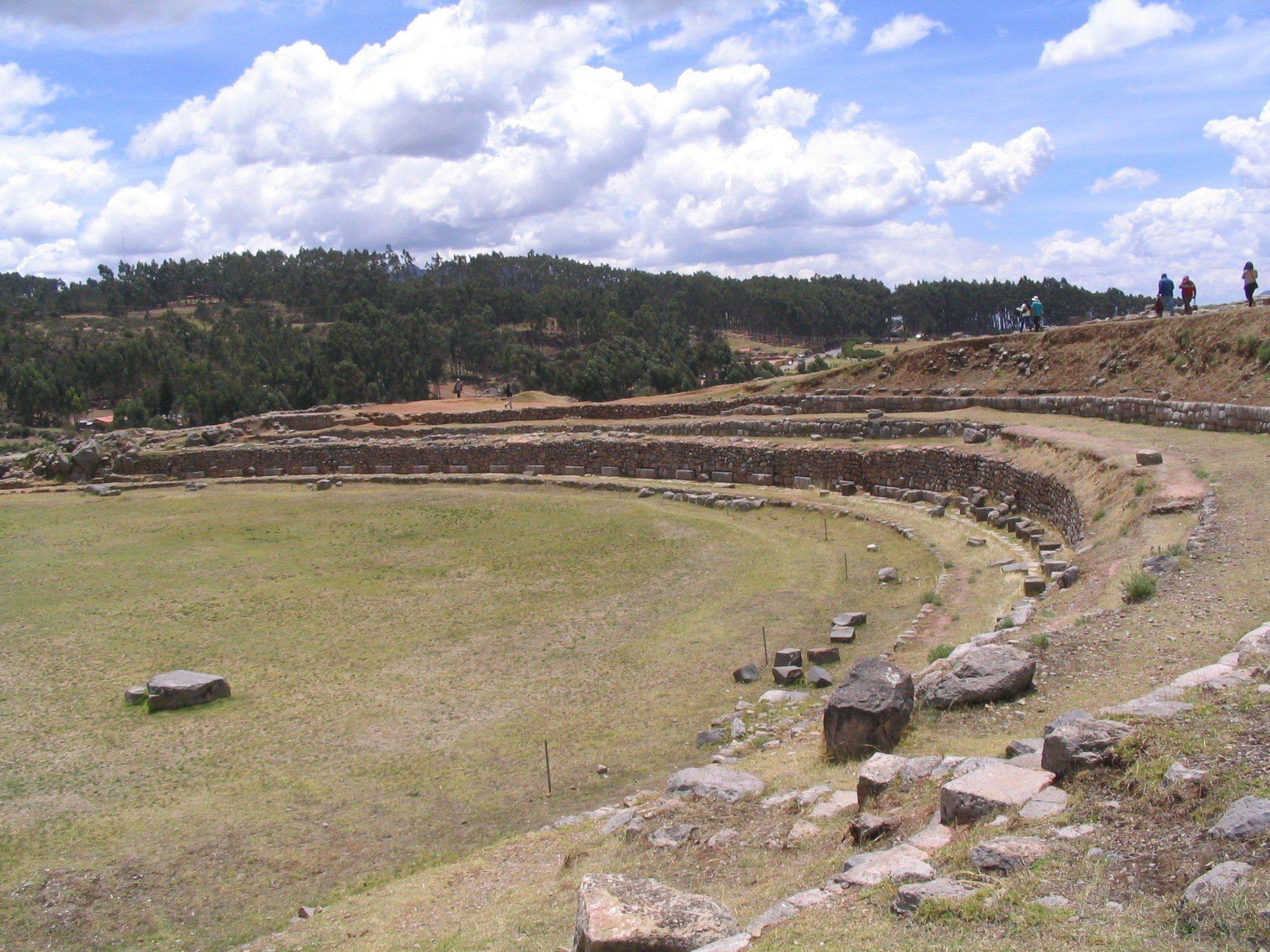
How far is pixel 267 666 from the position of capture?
14.0 meters

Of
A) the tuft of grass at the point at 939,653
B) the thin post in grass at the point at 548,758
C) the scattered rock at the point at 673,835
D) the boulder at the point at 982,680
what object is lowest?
the thin post in grass at the point at 548,758

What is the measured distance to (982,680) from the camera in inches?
322

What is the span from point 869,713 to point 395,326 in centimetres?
7454

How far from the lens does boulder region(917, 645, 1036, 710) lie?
8109 millimetres

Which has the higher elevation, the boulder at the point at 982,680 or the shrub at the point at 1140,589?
the shrub at the point at 1140,589

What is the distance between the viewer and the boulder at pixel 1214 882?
415 cm

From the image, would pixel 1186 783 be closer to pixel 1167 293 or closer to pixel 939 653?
pixel 939 653

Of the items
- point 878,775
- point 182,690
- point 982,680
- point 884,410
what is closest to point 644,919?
point 878,775

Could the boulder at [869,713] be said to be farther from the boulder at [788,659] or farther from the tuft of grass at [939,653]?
the boulder at [788,659]

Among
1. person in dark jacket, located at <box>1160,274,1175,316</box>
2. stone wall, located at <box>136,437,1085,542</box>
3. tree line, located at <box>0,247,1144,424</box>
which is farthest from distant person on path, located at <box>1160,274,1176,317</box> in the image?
tree line, located at <box>0,247,1144,424</box>

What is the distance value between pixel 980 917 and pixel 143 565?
824 inches

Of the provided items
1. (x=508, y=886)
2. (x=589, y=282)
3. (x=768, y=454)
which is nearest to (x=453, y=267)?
(x=589, y=282)

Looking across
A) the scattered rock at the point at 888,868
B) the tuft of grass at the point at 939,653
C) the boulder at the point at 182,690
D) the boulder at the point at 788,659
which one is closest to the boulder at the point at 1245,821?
the scattered rock at the point at 888,868

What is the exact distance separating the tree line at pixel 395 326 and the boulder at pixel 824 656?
161 feet
